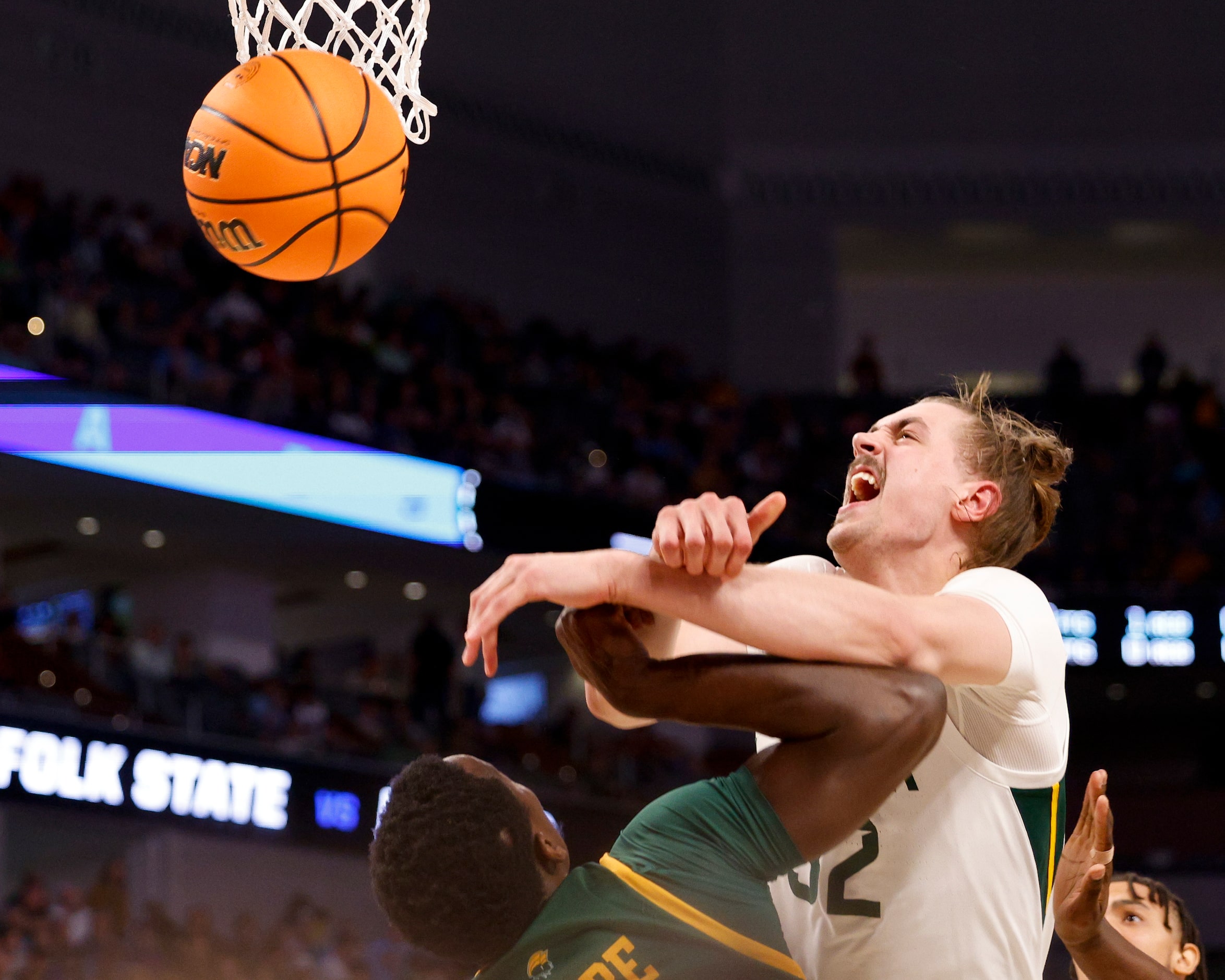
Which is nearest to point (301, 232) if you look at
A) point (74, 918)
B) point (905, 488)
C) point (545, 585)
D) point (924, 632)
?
point (905, 488)

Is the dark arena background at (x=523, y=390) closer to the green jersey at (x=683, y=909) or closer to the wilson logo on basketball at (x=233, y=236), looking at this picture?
the wilson logo on basketball at (x=233, y=236)

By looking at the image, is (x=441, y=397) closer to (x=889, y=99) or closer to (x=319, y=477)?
(x=319, y=477)

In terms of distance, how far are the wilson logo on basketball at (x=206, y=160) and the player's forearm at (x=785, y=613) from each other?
2.04 metres

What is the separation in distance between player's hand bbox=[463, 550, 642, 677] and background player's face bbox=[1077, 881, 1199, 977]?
176cm

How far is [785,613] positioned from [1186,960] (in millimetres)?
1809

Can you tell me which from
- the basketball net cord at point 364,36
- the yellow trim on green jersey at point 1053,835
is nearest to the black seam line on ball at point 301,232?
the basketball net cord at point 364,36

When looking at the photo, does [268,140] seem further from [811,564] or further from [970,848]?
[970,848]

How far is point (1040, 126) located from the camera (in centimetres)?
1830

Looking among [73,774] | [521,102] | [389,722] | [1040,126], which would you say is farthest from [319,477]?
[1040,126]

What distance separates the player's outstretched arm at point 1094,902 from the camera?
2.45 m

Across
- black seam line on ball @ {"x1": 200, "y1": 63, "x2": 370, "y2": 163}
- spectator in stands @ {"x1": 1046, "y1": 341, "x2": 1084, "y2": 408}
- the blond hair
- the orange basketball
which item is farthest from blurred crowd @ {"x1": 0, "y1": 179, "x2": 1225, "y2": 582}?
the blond hair

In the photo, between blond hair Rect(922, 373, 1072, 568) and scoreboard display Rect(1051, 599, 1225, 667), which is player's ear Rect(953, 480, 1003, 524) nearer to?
blond hair Rect(922, 373, 1072, 568)

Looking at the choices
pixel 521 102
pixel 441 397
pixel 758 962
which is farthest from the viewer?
pixel 521 102

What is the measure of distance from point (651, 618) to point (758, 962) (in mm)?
517
